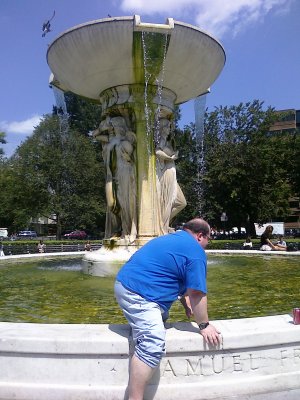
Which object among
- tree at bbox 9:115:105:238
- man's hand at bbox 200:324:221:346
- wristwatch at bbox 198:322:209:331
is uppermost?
tree at bbox 9:115:105:238

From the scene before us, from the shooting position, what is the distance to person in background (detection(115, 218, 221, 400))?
9.83 ft

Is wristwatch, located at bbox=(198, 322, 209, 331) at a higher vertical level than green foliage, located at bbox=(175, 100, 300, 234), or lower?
lower

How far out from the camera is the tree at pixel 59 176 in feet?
131

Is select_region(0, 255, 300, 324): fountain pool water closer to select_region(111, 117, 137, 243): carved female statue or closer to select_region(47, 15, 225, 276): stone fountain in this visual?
select_region(47, 15, 225, 276): stone fountain

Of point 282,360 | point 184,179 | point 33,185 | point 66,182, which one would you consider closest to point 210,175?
point 184,179

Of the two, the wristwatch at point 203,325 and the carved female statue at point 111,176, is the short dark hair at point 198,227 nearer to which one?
the wristwatch at point 203,325

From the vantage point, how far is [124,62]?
27.6ft

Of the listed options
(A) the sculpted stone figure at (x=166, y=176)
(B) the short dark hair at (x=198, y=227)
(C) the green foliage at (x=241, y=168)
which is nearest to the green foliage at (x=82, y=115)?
(C) the green foliage at (x=241, y=168)

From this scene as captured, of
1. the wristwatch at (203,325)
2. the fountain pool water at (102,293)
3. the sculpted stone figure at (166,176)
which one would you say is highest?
the sculpted stone figure at (166,176)

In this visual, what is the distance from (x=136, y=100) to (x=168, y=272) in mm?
6647

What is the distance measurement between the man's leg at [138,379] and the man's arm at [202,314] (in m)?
0.48

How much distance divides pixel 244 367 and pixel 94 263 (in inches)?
217

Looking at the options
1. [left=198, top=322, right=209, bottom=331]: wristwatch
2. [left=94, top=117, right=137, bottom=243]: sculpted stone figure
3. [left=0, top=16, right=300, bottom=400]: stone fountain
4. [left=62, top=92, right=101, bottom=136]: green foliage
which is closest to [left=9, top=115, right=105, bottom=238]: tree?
[left=62, top=92, right=101, bottom=136]: green foliage

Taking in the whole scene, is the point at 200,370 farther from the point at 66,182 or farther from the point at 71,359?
the point at 66,182
